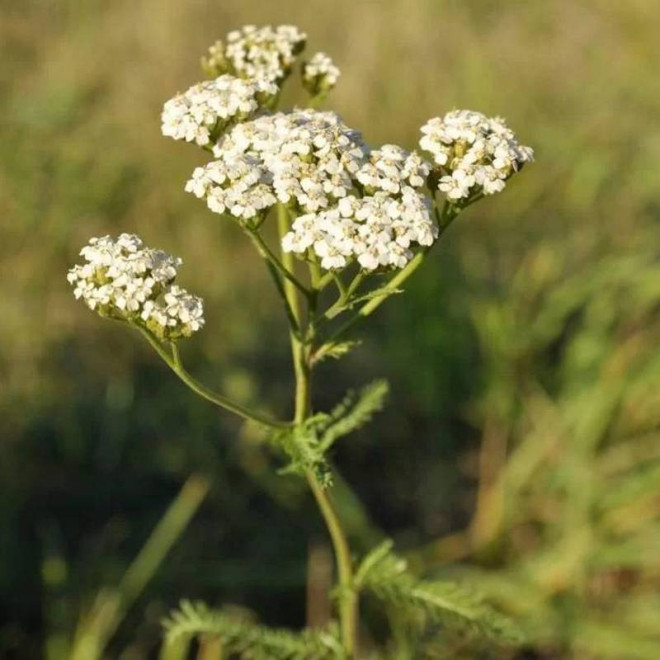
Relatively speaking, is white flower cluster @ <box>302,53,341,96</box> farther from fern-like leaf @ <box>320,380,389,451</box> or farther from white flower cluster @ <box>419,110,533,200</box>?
fern-like leaf @ <box>320,380,389,451</box>

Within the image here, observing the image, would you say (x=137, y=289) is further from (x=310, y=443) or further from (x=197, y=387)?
(x=310, y=443)

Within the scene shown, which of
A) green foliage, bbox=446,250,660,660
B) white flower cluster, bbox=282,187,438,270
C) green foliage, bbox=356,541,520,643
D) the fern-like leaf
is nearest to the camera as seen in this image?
white flower cluster, bbox=282,187,438,270

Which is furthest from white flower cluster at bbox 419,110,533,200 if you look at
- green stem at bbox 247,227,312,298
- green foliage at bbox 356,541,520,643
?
green foliage at bbox 356,541,520,643

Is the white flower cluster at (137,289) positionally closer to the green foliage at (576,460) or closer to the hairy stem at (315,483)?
the hairy stem at (315,483)

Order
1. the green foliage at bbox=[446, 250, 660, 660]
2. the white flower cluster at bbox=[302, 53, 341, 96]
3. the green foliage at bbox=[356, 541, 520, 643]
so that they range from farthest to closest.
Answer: the green foliage at bbox=[446, 250, 660, 660], the white flower cluster at bbox=[302, 53, 341, 96], the green foliage at bbox=[356, 541, 520, 643]

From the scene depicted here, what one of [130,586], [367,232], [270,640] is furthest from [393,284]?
[130,586]

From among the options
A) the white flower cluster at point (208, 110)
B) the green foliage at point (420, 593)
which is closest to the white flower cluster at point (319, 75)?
the white flower cluster at point (208, 110)

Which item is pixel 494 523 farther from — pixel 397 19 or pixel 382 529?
pixel 397 19
